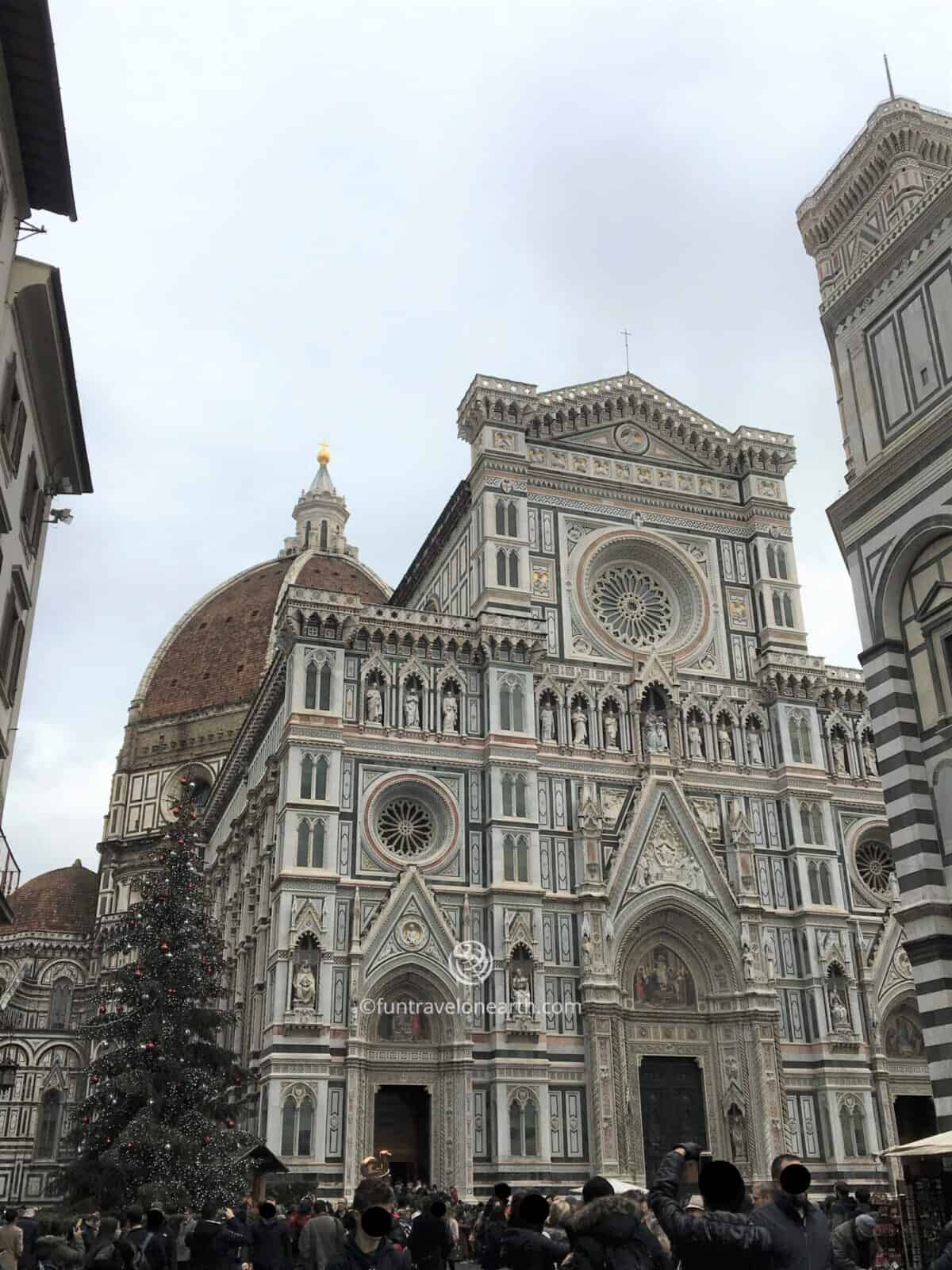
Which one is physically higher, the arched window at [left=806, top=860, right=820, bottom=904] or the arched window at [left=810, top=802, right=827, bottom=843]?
the arched window at [left=810, top=802, right=827, bottom=843]

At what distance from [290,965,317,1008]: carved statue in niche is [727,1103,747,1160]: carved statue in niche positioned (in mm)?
12208

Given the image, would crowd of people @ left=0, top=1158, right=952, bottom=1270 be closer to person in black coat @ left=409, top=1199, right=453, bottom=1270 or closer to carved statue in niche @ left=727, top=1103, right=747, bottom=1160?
Answer: person in black coat @ left=409, top=1199, right=453, bottom=1270

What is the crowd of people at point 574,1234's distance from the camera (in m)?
5.42

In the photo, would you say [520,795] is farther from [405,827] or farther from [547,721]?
[405,827]

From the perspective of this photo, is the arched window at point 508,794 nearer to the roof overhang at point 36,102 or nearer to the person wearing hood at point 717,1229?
the roof overhang at point 36,102

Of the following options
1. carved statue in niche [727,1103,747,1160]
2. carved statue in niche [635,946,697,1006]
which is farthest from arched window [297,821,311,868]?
carved statue in niche [727,1103,747,1160]

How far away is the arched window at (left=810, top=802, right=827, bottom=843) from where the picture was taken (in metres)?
37.8

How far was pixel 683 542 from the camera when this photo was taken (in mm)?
41562

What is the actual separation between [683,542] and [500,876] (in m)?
14.0

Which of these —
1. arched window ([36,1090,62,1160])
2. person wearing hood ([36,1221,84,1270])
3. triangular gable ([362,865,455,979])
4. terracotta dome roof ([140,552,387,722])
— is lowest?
person wearing hood ([36,1221,84,1270])

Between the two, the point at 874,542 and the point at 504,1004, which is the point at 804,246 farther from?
the point at 504,1004

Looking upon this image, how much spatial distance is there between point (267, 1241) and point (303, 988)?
20148 millimetres

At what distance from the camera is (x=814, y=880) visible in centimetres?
3706

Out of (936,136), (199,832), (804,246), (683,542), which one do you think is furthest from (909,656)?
(683,542)
